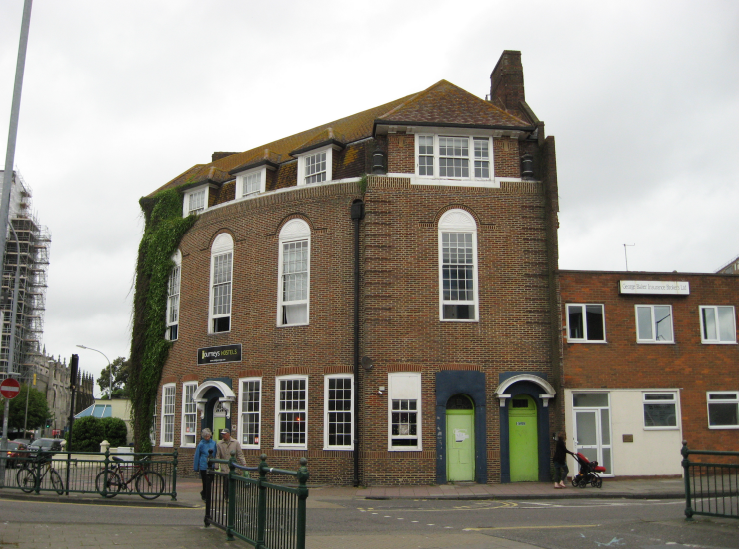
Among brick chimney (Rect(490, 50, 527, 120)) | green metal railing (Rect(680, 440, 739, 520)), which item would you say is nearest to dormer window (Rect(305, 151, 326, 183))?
brick chimney (Rect(490, 50, 527, 120))

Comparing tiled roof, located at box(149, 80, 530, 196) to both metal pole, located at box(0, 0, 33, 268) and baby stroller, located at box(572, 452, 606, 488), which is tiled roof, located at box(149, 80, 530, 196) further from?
baby stroller, located at box(572, 452, 606, 488)

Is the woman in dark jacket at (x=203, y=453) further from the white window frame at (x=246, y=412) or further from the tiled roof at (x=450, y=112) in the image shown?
the tiled roof at (x=450, y=112)

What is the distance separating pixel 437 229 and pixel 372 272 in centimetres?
254

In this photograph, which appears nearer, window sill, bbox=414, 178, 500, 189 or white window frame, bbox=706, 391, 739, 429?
white window frame, bbox=706, 391, 739, 429

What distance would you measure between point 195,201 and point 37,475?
13271mm

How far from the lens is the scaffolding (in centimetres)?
10400

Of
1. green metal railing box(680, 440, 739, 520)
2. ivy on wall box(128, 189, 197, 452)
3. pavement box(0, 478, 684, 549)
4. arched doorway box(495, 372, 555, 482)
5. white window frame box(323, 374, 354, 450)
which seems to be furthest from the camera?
ivy on wall box(128, 189, 197, 452)

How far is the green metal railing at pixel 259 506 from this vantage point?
7.73 m

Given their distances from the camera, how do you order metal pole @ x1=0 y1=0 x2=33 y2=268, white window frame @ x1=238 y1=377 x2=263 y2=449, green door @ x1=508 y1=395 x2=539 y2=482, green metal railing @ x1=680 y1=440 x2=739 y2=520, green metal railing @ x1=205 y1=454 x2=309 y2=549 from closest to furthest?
1. green metal railing @ x1=205 y1=454 x2=309 y2=549
2. green metal railing @ x1=680 y1=440 x2=739 y2=520
3. metal pole @ x1=0 y1=0 x2=33 y2=268
4. green door @ x1=508 y1=395 x2=539 y2=482
5. white window frame @ x1=238 y1=377 x2=263 y2=449

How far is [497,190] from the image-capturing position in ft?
73.0

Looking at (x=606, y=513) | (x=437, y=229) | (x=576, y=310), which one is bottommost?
(x=606, y=513)

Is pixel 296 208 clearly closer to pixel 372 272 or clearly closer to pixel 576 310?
pixel 372 272

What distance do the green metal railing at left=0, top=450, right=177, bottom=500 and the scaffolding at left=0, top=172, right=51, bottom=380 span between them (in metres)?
94.5

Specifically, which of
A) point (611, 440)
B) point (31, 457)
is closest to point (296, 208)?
point (31, 457)
